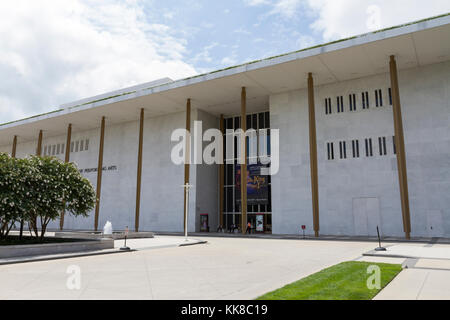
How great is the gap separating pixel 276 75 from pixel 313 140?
259 inches

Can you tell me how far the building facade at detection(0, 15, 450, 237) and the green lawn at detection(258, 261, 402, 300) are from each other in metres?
17.3

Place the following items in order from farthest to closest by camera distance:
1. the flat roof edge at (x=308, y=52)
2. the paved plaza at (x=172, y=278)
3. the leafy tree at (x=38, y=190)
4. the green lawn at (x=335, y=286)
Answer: the flat roof edge at (x=308, y=52) → the leafy tree at (x=38, y=190) → the paved plaza at (x=172, y=278) → the green lawn at (x=335, y=286)

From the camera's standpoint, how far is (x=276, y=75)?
30422mm

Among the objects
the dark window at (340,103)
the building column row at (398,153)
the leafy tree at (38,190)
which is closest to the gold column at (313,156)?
the building column row at (398,153)

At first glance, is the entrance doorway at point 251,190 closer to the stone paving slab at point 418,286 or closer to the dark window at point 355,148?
the dark window at point 355,148

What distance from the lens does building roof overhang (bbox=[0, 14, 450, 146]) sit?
80.8 ft

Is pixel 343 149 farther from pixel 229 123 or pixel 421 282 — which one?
pixel 421 282

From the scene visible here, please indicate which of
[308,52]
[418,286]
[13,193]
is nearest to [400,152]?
[308,52]

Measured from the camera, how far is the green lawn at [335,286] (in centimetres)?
674

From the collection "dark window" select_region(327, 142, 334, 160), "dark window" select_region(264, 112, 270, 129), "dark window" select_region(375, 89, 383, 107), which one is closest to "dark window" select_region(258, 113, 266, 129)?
"dark window" select_region(264, 112, 270, 129)

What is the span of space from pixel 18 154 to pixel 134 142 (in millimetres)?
24603

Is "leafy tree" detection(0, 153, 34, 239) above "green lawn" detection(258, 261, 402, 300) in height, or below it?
above

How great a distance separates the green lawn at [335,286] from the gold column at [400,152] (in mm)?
16172

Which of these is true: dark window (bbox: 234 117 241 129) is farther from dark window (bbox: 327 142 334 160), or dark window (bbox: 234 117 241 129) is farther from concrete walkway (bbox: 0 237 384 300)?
concrete walkway (bbox: 0 237 384 300)
